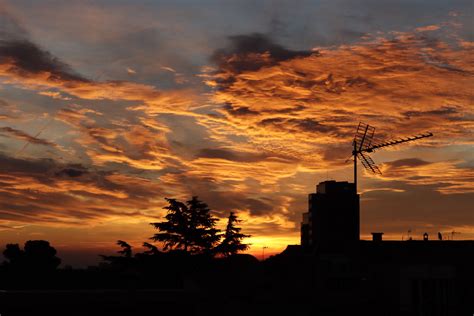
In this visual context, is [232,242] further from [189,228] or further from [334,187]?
[334,187]

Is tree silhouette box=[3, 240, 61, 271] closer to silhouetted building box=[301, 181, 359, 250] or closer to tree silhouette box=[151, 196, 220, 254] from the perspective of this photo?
tree silhouette box=[151, 196, 220, 254]

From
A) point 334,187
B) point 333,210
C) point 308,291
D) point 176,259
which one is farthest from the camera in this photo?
point 334,187

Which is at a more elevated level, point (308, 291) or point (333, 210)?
point (333, 210)

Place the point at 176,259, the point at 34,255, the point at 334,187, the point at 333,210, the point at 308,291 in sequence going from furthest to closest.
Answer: the point at 334,187
the point at 333,210
the point at 34,255
the point at 176,259
the point at 308,291

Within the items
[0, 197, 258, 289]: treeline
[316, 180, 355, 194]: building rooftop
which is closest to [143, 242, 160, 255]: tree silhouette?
[0, 197, 258, 289]: treeline

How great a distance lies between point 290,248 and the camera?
77.5 metres

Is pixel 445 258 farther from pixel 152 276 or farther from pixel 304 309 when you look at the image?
pixel 152 276

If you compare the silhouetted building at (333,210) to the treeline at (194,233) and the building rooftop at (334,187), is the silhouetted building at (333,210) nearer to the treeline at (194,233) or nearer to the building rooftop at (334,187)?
the building rooftop at (334,187)

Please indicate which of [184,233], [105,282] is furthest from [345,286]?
[184,233]

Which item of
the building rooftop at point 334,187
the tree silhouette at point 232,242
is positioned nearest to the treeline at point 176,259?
the tree silhouette at point 232,242

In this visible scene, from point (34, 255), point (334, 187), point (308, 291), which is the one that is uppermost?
point (334, 187)

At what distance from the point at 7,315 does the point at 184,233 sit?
4318 centimetres

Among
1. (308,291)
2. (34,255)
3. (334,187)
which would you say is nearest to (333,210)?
(334,187)

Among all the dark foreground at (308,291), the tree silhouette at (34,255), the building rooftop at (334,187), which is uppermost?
the building rooftop at (334,187)
